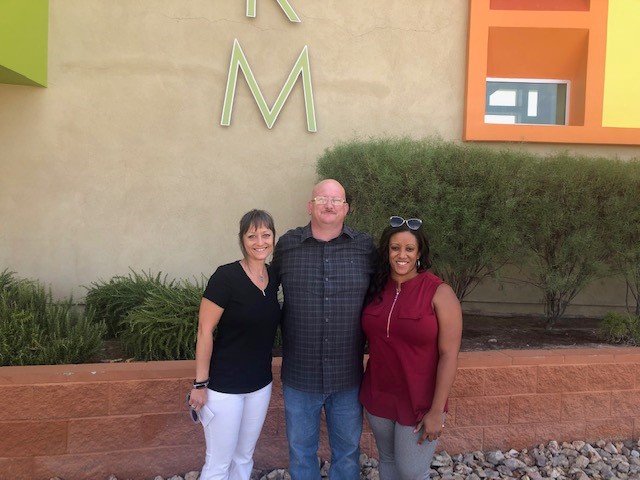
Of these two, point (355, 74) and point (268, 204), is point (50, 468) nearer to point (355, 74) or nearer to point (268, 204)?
point (268, 204)

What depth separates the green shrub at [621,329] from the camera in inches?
185

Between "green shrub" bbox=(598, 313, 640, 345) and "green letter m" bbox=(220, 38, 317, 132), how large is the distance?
3654mm

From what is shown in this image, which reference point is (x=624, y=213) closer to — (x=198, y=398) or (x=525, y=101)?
(x=525, y=101)

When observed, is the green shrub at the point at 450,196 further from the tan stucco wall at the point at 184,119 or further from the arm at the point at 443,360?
the arm at the point at 443,360

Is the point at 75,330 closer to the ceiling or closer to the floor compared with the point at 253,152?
closer to the floor

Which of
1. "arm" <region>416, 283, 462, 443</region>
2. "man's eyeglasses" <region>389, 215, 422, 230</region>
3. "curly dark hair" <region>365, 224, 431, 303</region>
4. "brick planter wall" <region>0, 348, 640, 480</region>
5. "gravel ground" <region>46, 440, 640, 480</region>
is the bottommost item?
"gravel ground" <region>46, 440, 640, 480</region>

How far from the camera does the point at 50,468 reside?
3.27m

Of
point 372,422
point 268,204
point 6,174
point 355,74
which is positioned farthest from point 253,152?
point 372,422

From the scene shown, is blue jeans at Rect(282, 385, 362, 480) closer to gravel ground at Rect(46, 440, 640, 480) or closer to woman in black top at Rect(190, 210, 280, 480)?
woman in black top at Rect(190, 210, 280, 480)

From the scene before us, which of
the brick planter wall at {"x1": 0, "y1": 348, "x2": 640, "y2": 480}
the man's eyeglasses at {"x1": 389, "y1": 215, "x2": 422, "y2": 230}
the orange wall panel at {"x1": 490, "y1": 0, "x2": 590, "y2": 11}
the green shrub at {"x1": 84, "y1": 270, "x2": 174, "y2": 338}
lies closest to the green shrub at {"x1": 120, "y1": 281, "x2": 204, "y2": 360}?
the brick planter wall at {"x1": 0, "y1": 348, "x2": 640, "y2": 480}

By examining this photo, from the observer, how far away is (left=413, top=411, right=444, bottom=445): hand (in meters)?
2.38

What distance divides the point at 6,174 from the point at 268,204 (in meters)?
2.94

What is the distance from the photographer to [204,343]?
248cm

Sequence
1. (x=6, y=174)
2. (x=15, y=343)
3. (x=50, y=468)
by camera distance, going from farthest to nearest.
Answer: (x=6, y=174) < (x=15, y=343) < (x=50, y=468)
